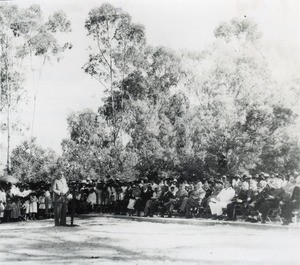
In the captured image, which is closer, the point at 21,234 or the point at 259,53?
the point at 21,234

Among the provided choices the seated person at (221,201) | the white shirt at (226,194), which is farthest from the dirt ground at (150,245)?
the white shirt at (226,194)

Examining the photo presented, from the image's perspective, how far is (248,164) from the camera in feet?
65.0

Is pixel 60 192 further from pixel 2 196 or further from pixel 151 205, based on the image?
pixel 151 205

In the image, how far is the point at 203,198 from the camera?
15.0 m

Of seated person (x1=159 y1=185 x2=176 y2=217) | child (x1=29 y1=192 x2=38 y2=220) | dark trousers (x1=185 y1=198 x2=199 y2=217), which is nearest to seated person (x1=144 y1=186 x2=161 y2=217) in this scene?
seated person (x1=159 y1=185 x2=176 y2=217)

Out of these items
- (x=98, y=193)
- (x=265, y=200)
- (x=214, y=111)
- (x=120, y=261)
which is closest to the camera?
(x=120, y=261)

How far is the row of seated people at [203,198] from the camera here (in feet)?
42.1

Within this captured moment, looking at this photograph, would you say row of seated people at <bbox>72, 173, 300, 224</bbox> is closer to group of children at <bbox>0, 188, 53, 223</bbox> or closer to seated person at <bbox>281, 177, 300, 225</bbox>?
seated person at <bbox>281, 177, 300, 225</bbox>

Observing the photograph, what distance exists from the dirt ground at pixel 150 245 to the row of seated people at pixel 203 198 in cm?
91

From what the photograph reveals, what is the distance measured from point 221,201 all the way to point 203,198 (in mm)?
711

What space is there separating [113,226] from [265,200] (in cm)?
371

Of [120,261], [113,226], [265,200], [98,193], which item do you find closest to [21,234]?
[113,226]

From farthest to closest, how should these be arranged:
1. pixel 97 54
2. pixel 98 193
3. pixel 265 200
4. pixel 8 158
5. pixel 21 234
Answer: pixel 8 158, pixel 97 54, pixel 98 193, pixel 265 200, pixel 21 234

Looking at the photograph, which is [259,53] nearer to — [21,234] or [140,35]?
[140,35]
